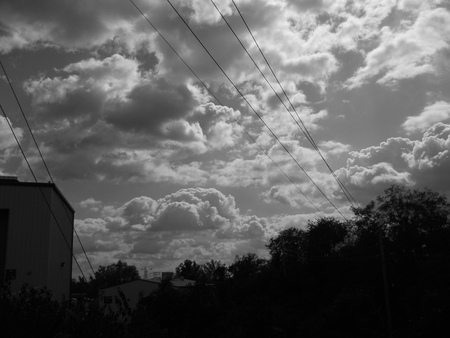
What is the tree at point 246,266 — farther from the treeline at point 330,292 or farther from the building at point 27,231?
the building at point 27,231

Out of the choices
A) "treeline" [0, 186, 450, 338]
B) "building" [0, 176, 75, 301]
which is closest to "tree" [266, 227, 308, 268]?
"treeline" [0, 186, 450, 338]

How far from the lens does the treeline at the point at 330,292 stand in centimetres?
1711

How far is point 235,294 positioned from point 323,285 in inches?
517

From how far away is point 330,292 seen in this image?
64.0 meters

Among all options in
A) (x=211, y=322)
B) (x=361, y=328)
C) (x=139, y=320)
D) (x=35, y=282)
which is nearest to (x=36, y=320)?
(x=139, y=320)

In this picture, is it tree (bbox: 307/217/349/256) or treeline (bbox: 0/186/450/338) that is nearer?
treeline (bbox: 0/186/450/338)

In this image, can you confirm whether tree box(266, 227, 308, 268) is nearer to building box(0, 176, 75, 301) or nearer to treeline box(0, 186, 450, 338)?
treeline box(0, 186, 450, 338)

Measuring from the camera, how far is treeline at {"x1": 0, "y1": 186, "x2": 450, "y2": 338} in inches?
674

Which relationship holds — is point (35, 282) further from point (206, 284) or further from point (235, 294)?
point (235, 294)

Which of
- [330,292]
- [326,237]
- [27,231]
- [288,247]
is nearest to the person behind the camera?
[27,231]

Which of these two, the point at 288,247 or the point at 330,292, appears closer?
the point at 330,292

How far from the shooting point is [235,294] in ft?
232

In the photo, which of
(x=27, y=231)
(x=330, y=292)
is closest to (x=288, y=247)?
(x=330, y=292)

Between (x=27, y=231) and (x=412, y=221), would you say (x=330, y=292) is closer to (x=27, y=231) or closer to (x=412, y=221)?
(x=412, y=221)
